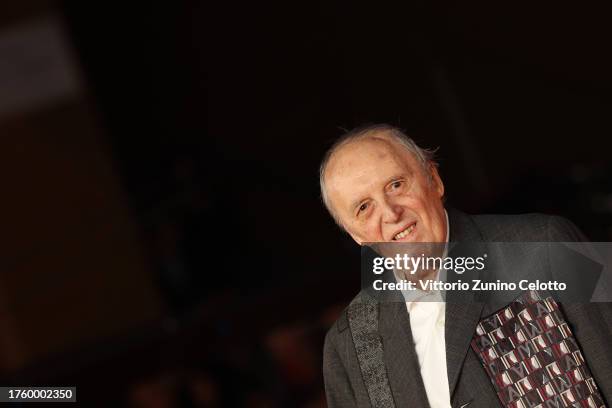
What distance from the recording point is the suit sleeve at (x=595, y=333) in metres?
1.48

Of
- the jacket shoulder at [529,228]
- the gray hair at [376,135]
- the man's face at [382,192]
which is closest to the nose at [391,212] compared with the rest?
the man's face at [382,192]

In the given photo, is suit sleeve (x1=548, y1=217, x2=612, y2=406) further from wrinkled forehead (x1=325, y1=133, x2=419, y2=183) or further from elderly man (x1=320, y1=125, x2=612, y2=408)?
wrinkled forehead (x1=325, y1=133, x2=419, y2=183)

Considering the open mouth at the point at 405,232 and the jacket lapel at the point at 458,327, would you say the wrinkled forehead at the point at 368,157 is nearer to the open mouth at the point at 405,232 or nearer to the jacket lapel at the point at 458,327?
the open mouth at the point at 405,232

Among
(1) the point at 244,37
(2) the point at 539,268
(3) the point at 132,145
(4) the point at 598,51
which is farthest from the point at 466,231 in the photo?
(3) the point at 132,145

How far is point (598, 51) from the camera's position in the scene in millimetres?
7516

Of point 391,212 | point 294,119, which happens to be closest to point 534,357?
point 391,212

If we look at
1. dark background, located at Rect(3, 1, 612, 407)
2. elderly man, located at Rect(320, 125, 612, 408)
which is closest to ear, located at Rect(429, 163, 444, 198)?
elderly man, located at Rect(320, 125, 612, 408)

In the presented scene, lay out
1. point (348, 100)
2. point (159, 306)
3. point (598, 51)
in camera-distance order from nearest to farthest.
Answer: point (159, 306) < point (598, 51) < point (348, 100)

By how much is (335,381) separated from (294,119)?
22.8 feet

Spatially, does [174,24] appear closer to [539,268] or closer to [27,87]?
[27,87]

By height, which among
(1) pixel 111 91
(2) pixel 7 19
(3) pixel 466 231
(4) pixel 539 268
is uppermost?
(1) pixel 111 91

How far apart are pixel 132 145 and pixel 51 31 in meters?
2.98

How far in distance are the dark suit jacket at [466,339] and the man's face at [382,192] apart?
12 centimetres

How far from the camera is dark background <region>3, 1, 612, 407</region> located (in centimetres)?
572
